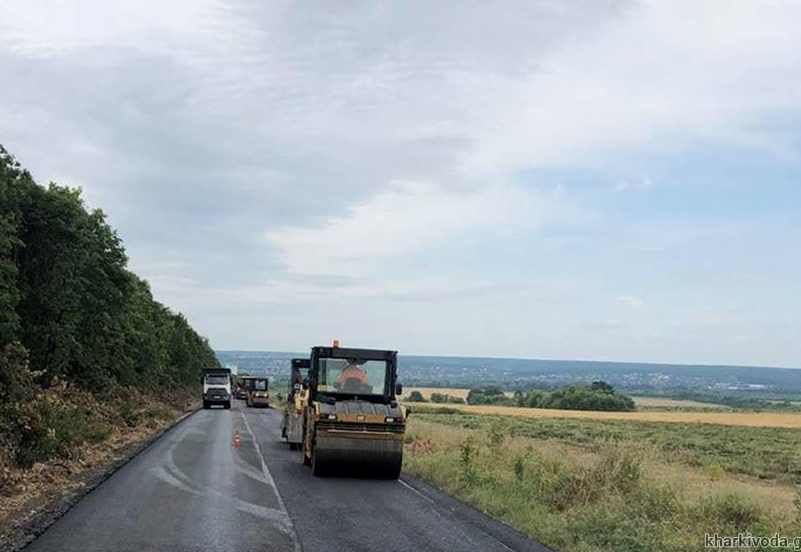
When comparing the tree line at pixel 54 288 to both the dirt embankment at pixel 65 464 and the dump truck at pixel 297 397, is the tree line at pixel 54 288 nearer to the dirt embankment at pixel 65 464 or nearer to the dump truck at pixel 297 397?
the dirt embankment at pixel 65 464

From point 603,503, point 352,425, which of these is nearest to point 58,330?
point 352,425

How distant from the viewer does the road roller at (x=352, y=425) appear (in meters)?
16.5

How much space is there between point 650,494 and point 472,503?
311cm

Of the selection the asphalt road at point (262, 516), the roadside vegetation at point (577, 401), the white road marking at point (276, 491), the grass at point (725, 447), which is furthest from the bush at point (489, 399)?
the asphalt road at point (262, 516)

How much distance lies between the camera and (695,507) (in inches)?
502

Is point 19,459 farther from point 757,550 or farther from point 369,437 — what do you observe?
point 757,550

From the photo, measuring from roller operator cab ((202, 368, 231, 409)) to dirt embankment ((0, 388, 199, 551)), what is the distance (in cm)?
2695

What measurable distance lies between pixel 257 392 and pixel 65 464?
4734cm

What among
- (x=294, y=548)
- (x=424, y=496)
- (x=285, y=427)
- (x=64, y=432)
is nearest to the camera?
(x=294, y=548)

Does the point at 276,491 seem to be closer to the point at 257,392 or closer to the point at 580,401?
the point at 257,392

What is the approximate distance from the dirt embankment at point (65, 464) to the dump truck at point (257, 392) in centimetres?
3185

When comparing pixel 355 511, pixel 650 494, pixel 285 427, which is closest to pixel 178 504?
pixel 355 511

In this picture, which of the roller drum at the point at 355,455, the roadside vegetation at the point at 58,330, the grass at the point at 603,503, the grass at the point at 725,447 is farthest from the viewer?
the grass at the point at 725,447

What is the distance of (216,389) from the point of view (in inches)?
2282
